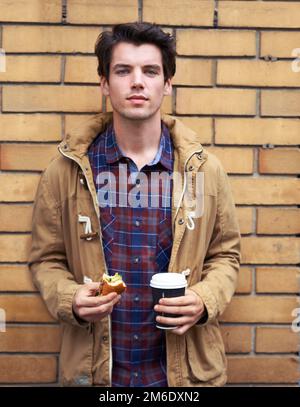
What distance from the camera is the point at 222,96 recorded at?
2.72 m

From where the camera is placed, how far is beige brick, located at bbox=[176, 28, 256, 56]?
271 centimetres

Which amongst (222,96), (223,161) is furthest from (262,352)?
(222,96)

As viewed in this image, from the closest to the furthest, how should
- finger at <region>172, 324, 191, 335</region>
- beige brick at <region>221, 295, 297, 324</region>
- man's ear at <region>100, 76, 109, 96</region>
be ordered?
1. finger at <region>172, 324, 191, 335</region>
2. man's ear at <region>100, 76, 109, 96</region>
3. beige brick at <region>221, 295, 297, 324</region>

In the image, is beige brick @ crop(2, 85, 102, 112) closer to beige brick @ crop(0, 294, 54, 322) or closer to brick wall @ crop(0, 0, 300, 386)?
brick wall @ crop(0, 0, 300, 386)

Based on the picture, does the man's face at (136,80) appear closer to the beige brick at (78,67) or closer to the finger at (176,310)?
the beige brick at (78,67)

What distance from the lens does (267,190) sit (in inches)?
108

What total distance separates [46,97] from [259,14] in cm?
103

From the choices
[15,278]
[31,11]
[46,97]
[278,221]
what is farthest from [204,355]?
[31,11]

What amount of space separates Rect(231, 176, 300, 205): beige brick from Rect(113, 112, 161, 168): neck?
0.43 meters

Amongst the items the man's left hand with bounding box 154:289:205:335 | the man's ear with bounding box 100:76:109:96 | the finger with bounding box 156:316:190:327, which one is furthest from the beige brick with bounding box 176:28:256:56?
the finger with bounding box 156:316:190:327

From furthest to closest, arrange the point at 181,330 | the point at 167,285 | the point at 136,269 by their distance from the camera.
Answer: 1. the point at 136,269
2. the point at 181,330
3. the point at 167,285

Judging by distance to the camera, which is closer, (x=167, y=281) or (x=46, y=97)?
(x=167, y=281)

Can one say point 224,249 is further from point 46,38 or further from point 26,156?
point 46,38
